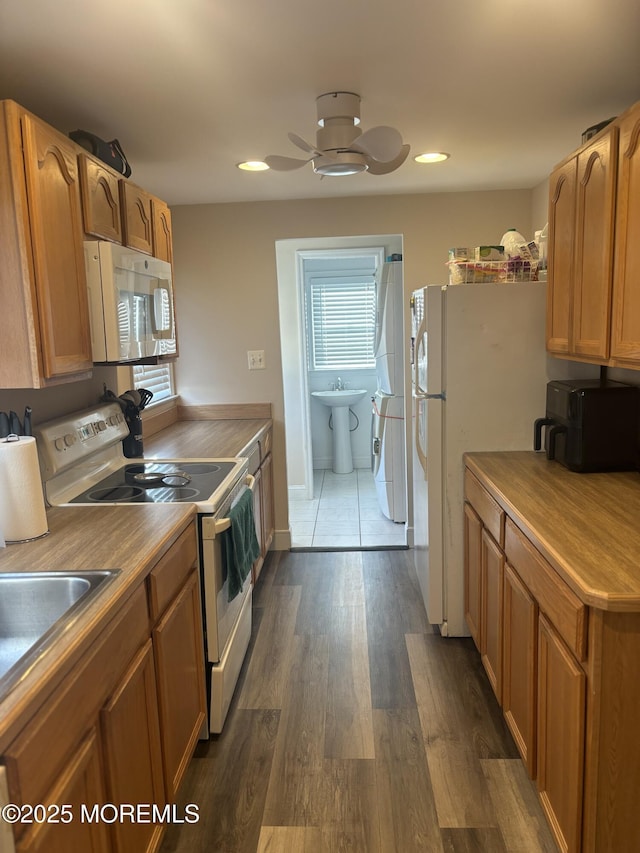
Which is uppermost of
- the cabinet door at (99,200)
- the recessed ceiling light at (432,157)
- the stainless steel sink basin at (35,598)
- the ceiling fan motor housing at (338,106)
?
the recessed ceiling light at (432,157)

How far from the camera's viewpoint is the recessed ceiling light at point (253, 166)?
118 inches

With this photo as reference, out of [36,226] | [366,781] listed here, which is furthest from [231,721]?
[36,226]

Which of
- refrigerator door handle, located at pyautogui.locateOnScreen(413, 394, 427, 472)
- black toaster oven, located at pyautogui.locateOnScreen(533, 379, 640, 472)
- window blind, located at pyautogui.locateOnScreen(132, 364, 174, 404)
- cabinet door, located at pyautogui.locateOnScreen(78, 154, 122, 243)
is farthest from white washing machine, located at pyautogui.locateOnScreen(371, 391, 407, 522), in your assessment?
cabinet door, located at pyautogui.locateOnScreen(78, 154, 122, 243)

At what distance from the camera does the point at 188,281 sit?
4.10 meters

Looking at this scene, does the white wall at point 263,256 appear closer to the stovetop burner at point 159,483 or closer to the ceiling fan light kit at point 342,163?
the stovetop burner at point 159,483

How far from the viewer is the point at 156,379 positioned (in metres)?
3.95

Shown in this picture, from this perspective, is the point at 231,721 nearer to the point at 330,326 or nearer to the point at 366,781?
the point at 366,781

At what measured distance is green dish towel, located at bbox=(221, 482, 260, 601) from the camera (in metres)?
2.38

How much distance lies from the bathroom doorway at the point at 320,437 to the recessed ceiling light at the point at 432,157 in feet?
3.62

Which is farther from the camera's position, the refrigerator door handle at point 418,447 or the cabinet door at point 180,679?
the refrigerator door handle at point 418,447

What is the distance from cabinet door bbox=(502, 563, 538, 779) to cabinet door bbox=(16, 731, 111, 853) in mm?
1191

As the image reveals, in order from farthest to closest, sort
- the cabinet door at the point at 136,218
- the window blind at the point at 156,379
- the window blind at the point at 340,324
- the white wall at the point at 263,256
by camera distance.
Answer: the window blind at the point at 340,324 → the white wall at the point at 263,256 → the window blind at the point at 156,379 → the cabinet door at the point at 136,218

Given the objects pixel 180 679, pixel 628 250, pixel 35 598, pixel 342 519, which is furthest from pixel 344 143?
pixel 342 519

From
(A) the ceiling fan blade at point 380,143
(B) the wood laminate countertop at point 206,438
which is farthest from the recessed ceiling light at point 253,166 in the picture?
(B) the wood laminate countertop at point 206,438
